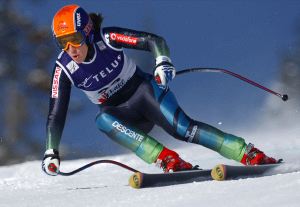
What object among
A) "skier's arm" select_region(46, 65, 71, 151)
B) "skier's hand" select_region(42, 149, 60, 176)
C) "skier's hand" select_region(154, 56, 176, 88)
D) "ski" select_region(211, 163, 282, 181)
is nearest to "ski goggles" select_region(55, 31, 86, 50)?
"skier's arm" select_region(46, 65, 71, 151)

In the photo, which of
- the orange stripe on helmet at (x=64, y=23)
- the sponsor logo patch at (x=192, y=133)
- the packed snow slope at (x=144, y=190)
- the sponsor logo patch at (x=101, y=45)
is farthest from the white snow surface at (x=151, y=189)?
the orange stripe on helmet at (x=64, y=23)

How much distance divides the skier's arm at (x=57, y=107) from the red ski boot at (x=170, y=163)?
79 centimetres

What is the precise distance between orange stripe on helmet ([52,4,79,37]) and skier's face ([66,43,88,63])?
0.12m

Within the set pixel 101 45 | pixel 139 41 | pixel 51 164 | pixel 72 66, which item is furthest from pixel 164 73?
pixel 51 164

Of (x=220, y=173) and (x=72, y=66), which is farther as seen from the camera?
(x=72, y=66)

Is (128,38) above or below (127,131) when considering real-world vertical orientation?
above

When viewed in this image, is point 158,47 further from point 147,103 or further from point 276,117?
point 276,117

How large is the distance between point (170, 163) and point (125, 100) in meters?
0.69

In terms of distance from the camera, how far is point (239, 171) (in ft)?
16.1

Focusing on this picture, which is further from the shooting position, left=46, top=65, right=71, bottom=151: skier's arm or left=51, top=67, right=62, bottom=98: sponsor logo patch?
left=51, top=67, right=62, bottom=98: sponsor logo patch

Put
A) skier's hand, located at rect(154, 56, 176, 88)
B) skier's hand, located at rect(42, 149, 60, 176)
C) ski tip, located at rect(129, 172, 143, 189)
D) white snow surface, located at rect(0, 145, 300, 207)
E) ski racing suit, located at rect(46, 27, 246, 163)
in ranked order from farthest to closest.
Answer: ski racing suit, located at rect(46, 27, 246, 163) → skier's hand, located at rect(42, 149, 60, 176) → skier's hand, located at rect(154, 56, 176, 88) → ski tip, located at rect(129, 172, 143, 189) → white snow surface, located at rect(0, 145, 300, 207)

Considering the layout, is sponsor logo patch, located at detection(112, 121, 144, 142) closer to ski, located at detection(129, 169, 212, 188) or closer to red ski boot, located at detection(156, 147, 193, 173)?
red ski boot, located at detection(156, 147, 193, 173)

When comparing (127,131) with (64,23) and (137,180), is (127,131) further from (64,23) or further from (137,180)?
(64,23)

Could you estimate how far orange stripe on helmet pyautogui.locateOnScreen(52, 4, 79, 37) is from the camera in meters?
5.37
